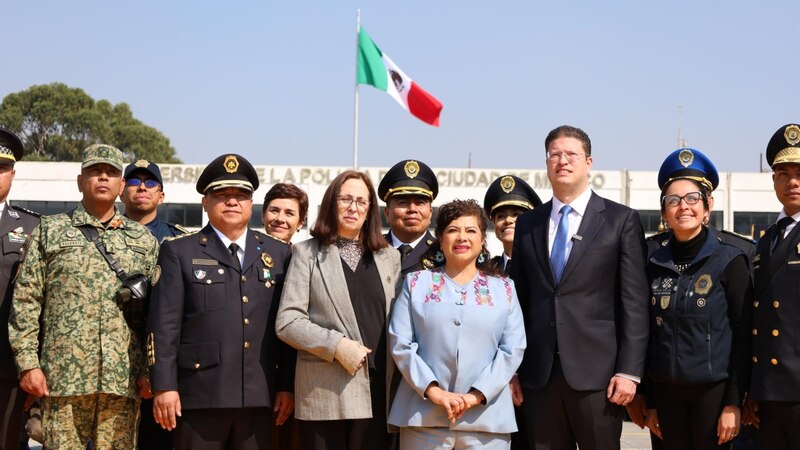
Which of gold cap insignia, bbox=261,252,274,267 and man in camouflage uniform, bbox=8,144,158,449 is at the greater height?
gold cap insignia, bbox=261,252,274,267

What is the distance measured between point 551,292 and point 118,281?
2564 mm

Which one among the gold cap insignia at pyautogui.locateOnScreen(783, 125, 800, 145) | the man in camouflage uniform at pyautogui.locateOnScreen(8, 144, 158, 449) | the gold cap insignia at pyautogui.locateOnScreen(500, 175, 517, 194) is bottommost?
the man in camouflage uniform at pyautogui.locateOnScreen(8, 144, 158, 449)

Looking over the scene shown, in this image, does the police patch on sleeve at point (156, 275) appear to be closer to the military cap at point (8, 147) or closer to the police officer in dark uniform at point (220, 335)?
the police officer in dark uniform at point (220, 335)

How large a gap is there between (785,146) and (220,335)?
3.44 meters

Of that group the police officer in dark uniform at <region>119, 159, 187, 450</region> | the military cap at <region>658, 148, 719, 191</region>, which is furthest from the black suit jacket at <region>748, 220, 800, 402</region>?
the police officer in dark uniform at <region>119, 159, 187, 450</region>

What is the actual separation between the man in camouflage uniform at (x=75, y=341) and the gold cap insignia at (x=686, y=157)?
3.69m

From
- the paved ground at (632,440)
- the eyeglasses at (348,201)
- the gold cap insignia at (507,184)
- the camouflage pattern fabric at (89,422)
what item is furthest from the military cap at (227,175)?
the paved ground at (632,440)

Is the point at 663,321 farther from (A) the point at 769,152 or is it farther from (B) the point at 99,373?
(B) the point at 99,373

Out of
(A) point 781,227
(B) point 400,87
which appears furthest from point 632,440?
(B) point 400,87

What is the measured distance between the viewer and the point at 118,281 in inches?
195

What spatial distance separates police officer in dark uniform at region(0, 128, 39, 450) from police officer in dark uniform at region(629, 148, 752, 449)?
3886 millimetres

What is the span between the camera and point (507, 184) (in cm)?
658

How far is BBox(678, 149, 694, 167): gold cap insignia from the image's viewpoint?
18.4ft

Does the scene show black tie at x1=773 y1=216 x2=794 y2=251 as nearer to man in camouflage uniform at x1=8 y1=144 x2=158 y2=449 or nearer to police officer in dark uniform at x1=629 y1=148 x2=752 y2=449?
police officer in dark uniform at x1=629 y1=148 x2=752 y2=449
